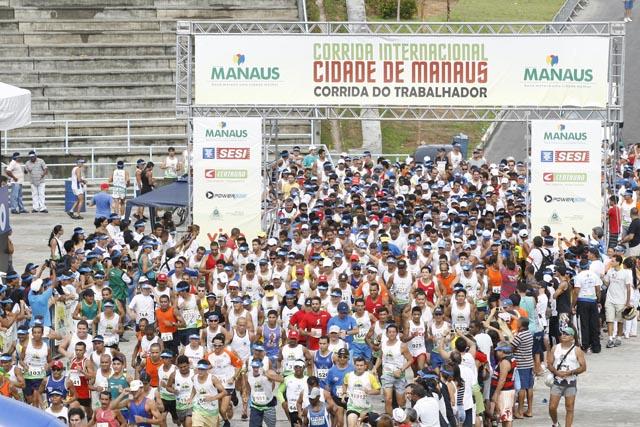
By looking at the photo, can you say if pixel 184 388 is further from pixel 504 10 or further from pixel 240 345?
pixel 504 10

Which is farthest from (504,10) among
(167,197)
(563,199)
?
(563,199)

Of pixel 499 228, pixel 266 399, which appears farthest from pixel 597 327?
pixel 266 399

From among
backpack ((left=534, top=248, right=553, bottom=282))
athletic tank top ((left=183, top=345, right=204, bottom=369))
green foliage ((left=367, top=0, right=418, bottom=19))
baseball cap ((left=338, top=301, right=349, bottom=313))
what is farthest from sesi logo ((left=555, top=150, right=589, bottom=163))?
green foliage ((left=367, top=0, right=418, bottom=19))

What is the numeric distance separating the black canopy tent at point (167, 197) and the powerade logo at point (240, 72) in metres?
2.48

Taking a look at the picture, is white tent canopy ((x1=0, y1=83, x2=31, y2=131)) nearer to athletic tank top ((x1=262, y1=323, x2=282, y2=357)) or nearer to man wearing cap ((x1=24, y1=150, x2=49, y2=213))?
athletic tank top ((x1=262, y1=323, x2=282, y2=357))

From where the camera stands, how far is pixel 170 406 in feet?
62.6

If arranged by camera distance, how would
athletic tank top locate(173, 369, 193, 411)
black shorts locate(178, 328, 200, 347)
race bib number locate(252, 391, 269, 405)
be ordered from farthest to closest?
black shorts locate(178, 328, 200, 347), race bib number locate(252, 391, 269, 405), athletic tank top locate(173, 369, 193, 411)

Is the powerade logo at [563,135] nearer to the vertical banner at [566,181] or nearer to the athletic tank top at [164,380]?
the vertical banner at [566,181]

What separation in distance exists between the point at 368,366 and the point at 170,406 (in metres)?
2.66

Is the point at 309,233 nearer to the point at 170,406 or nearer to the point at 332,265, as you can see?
the point at 332,265

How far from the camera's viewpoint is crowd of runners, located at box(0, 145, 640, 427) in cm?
1859

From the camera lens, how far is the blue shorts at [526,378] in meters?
19.7

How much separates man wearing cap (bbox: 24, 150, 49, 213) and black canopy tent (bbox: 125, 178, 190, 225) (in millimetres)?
5349

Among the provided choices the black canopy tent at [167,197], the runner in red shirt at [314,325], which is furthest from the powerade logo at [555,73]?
the runner in red shirt at [314,325]
